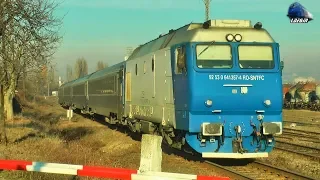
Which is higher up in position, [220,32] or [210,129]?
[220,32]

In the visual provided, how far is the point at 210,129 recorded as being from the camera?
10953 millimetres

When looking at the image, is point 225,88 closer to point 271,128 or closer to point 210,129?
point 210,129

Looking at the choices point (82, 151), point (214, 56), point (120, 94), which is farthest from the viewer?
point (120, 94)

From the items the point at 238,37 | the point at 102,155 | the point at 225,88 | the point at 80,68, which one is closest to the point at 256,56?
the point at 238,37

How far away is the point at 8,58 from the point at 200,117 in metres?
7.12

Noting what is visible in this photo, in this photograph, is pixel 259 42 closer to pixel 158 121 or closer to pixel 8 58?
pixel 158 121

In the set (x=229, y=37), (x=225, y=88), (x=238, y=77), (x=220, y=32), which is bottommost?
(x=225, y=88)

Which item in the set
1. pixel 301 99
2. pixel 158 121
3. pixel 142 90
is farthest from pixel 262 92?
pixel 301 99

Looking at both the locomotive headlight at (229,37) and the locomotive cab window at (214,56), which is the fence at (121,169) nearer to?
the locomotive cab window at (214,56)

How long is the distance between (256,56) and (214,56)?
1100 mm

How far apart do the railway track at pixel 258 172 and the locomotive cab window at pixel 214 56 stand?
2565 mm

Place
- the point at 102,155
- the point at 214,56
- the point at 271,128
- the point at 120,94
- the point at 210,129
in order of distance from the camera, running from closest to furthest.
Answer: the point at 210,129, the point at 271,128, the point at 214,56, the point at 102,155, the point at 120,94

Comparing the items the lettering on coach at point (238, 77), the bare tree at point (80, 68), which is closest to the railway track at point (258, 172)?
the lettering on coach at point (238, 77)

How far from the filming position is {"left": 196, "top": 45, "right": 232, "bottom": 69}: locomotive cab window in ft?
37.0
